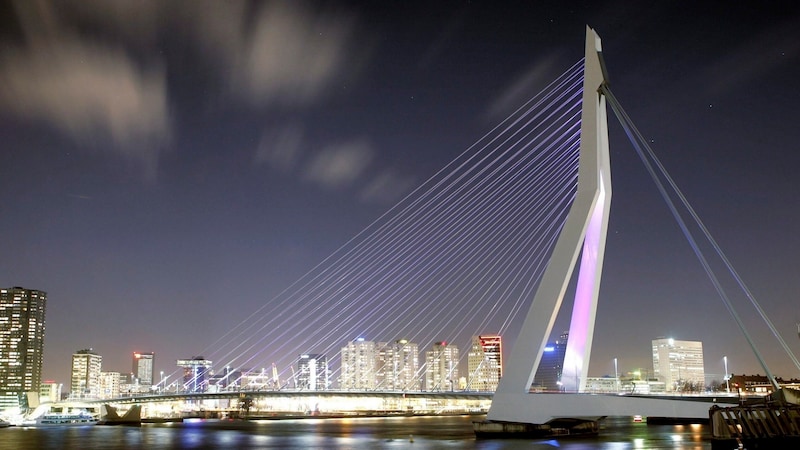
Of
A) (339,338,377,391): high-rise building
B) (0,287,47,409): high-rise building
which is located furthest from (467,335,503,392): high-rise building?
(0,287,47,409): high-rise building

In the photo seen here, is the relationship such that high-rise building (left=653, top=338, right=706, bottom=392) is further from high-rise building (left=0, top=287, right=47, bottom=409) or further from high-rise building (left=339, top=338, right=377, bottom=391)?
high-rise building (left=0, top=287, right=47, bottom=409)

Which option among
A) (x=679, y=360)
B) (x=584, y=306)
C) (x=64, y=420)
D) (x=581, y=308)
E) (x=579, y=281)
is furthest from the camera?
(x=679, y=360)

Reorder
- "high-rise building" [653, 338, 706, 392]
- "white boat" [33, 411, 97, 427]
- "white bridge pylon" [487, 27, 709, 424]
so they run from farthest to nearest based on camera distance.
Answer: "high-rise building" [653, 338, 706, 392], "white boat" [33, 411, 97, 427], "white bridge pylon" [487, 27, 709, 424]

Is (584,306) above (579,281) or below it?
below

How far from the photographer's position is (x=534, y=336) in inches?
931

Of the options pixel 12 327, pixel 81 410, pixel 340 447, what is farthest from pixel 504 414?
pixel 12 327

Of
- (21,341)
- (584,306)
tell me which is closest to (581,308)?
(584,306)

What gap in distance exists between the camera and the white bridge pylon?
2325 cm

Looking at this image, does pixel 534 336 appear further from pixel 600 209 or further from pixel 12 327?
pixel 12 327

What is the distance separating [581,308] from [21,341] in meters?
124

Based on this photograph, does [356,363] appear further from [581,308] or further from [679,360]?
[581,308]

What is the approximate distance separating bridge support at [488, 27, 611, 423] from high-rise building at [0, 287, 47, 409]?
11641 cm

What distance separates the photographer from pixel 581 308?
83.9ft

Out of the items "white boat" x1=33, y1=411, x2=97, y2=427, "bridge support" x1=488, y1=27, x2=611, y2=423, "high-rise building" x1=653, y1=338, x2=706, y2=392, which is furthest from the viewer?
"high-rise building" x1=653, y1=338, x2=706, y2=392
